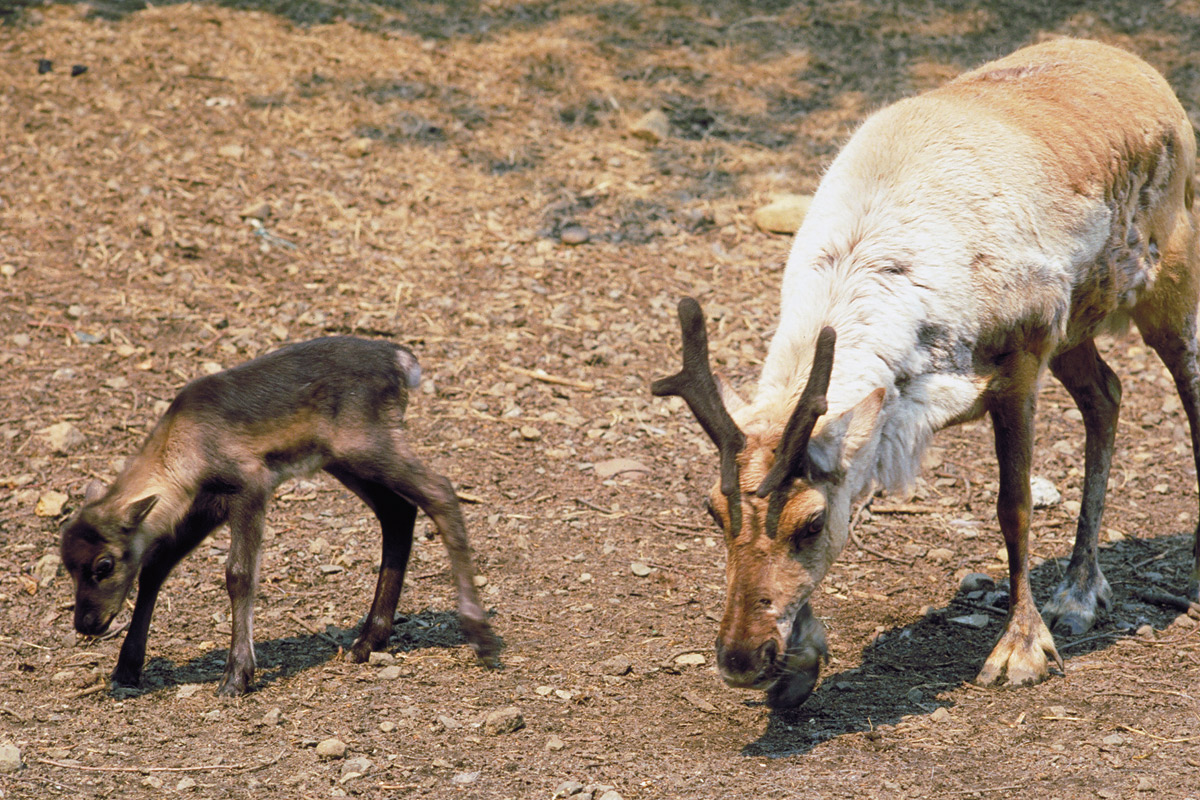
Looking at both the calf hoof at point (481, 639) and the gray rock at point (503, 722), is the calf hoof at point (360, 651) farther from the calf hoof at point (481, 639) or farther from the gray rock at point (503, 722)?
the gray rock at point (503, 722)

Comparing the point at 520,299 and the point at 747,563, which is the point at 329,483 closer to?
the point at 520,299

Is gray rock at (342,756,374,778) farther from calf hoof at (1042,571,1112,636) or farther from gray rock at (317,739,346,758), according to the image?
calf hoof at (1042,571,1112,636)

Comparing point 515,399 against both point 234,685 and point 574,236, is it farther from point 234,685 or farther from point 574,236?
point 234,685

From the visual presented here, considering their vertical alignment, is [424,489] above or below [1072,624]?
above

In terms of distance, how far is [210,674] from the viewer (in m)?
5.03

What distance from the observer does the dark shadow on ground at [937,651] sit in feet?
15.1

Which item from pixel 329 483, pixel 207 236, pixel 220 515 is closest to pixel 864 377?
pixel 220 515

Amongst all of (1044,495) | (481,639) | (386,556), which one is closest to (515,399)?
(386,556)

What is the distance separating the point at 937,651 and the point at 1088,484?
128 cm

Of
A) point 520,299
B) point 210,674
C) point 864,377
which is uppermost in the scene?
point 864,377

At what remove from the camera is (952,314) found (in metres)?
4.65

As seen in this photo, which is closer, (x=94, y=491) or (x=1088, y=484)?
(x=94, y=491)

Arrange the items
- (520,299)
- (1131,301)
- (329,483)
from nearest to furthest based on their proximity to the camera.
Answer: (1131,301), (329,483), (520,299)

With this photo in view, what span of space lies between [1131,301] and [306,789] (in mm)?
4049
